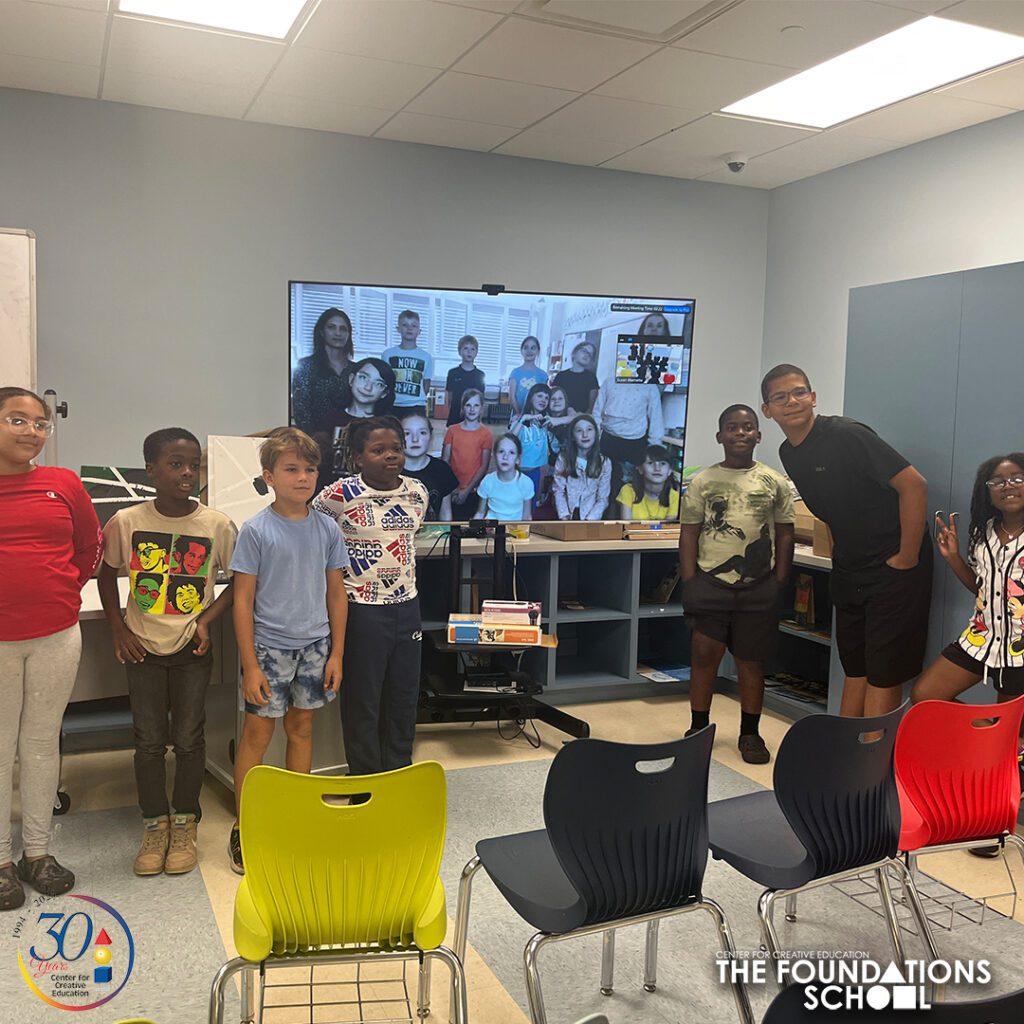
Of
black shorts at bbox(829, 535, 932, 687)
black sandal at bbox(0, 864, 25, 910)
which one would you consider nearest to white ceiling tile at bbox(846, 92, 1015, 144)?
black shorts at bbox(829, 535, 932, 687)

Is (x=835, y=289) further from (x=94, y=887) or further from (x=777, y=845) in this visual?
(x=94, y=887)

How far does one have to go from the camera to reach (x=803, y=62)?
3682mm

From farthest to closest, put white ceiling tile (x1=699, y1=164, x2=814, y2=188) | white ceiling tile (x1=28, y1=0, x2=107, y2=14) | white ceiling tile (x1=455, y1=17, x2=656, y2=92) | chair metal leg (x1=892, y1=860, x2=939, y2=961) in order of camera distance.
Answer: white ceiling tile (x1=699, y1=164, x2=814, y2=188), white ceiling tile (x1=455, y1=17, x2=656, y2=92), white ceiling tile (x1=28, y1=0, x2=107, y2=14), chair metal leg (x1=892, y1=860, x2=939, y2=961)

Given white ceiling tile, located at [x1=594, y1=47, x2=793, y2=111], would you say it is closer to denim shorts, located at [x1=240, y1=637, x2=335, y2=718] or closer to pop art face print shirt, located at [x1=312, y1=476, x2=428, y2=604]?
pop art face print shirt, located at [x1=312, y1=476, x2=428, y2=604]

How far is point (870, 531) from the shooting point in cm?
371

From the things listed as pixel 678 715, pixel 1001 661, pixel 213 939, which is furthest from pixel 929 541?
pixel 213 939

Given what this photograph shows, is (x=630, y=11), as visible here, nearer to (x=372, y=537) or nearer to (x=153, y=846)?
(x=372, y=537)

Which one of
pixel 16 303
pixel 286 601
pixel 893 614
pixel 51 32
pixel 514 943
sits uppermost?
pixel 51 32

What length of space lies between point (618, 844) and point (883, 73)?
11.0ft

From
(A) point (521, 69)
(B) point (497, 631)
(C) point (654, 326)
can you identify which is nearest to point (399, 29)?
(A) point (521, 69)

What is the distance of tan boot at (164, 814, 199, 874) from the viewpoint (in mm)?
2877

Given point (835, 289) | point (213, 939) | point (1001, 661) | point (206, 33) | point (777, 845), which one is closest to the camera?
point (777, 845)

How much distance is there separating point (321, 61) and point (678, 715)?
3.28 meters

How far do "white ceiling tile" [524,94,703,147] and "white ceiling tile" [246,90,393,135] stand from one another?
82 cm
